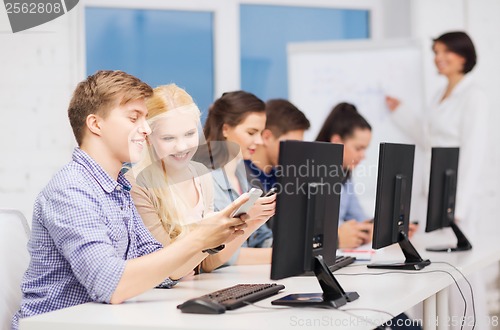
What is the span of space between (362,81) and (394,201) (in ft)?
7.55

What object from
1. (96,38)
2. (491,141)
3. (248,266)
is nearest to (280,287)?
(248,266)

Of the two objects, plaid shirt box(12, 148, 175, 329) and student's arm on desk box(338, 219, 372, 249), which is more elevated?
plaid shirt box(12, 148, 175, 329)

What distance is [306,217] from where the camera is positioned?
192 cm

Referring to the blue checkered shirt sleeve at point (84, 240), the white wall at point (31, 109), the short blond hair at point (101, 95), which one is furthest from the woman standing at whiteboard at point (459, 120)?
the blue checkered shirt sleeve at point (84, 240)

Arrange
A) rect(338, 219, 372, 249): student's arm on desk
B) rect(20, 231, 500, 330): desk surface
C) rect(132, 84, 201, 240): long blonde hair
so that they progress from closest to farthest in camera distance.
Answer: rect(20, 231, 500, 330): desk surface
rect(132, 84, 201, 240): long blonde hair
rect(338, 219, 372, 249): student's arm on desk

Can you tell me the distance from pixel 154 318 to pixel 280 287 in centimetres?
48

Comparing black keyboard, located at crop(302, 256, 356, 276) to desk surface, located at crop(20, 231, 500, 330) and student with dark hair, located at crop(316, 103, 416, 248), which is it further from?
student with dark hair, located at crop(316, 103, 416, 248)

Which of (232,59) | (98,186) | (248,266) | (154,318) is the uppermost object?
(232,59)

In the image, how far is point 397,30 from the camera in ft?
17.4

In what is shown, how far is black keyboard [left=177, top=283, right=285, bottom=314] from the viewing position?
178cm

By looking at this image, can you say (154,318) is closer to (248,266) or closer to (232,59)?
(248,266)

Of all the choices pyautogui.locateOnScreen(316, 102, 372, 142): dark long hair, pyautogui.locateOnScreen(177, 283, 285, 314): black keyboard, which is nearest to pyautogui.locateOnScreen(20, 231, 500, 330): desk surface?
pyautogui.locateOnScreen(177, 283, 285, 314): black keyboard

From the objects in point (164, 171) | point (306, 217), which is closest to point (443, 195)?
point (306, 217)

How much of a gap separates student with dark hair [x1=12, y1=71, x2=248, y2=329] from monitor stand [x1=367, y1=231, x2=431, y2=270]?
0.78 meters
